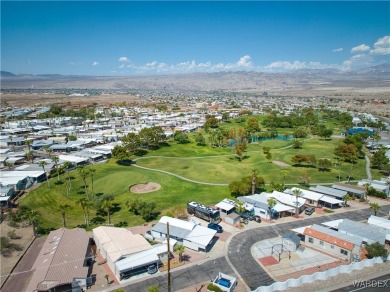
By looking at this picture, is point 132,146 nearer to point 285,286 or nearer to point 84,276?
point 84,276

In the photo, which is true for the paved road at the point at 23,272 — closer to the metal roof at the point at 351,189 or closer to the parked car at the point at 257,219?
the parked car at the point at 257,219

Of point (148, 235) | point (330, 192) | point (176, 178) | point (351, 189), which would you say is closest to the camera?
point (148, 235)

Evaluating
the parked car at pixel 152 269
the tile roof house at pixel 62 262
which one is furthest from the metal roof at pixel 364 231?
the tile roof house at pixel 62 262

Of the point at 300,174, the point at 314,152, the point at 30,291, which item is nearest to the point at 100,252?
the point at 30,291

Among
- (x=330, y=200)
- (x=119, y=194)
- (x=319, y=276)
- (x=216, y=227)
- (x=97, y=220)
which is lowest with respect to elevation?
(x=119, y=194)

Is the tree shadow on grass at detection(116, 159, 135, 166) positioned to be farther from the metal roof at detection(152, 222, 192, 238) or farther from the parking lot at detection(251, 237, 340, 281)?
the parking lot at detection(251, 237, 340, 281)

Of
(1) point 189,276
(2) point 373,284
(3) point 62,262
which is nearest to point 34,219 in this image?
(3) point 62,262

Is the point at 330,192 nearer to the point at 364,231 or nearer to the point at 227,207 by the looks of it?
the point at 364,231
